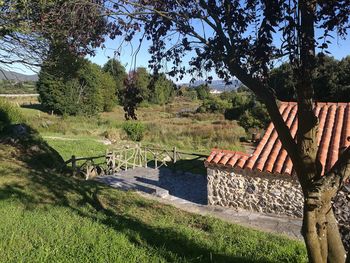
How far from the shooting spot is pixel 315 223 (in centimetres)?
381

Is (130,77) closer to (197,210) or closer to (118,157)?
(197,210)

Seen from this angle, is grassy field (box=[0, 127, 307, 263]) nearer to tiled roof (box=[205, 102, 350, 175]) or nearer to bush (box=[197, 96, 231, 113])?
tiled roof (box=[205, 102, 350, 175])

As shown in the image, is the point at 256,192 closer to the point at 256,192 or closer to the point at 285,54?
the point at 256,192

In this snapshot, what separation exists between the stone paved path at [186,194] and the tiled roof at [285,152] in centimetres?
120

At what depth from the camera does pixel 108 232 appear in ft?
20.2

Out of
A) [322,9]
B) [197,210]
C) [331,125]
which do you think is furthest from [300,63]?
[331,125]

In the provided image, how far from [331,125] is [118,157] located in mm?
9365

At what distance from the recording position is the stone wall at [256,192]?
31.6 feet

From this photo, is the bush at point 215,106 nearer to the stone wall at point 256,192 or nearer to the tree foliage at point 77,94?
the tree foliage at point 77,94

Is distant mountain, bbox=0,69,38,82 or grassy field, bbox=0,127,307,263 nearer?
grassy field, bbox=0,127,307,263

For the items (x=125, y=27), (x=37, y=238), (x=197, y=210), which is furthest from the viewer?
(x=197, y=210)

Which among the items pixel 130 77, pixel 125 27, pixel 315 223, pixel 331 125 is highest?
pixel 125 27

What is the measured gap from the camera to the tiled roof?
9.73m

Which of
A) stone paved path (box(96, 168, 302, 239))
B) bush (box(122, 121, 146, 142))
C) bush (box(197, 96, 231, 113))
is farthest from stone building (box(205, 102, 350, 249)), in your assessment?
bush (box(197, 96, 231, 113))
